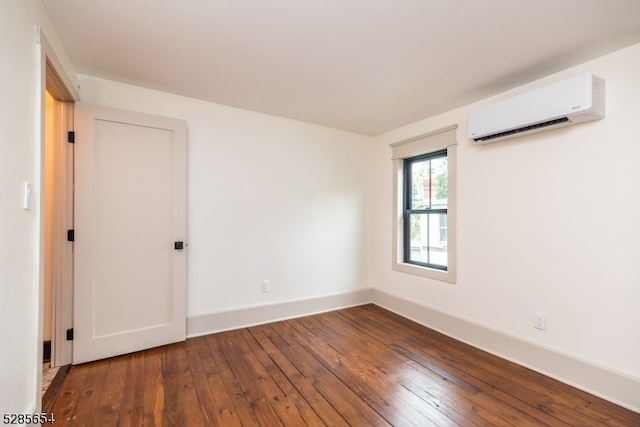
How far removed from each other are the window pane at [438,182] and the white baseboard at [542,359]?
3.96 feet

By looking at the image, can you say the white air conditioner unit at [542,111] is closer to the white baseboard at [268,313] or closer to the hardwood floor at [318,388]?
the hardwood floor at [318,388]

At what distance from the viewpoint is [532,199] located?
2443mm

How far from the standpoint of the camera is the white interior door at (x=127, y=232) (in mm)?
2355

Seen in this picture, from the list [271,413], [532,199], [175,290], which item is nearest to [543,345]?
[532,199]

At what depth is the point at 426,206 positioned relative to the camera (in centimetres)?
355

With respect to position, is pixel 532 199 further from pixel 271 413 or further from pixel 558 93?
pixel 271 413

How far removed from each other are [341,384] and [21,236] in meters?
2.08

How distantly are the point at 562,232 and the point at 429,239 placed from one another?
1.37 m

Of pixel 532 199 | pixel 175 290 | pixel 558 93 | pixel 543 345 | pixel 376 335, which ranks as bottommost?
pixel 376 335

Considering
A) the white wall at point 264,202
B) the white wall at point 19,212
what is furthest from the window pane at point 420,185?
the white wall at point 19,212

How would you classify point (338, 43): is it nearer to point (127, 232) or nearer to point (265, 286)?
point (127, 232)

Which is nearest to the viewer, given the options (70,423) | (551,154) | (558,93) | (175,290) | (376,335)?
(70,423)

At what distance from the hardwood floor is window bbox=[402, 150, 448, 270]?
1.02 metres

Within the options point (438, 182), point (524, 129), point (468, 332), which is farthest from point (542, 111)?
point (468, 332)
